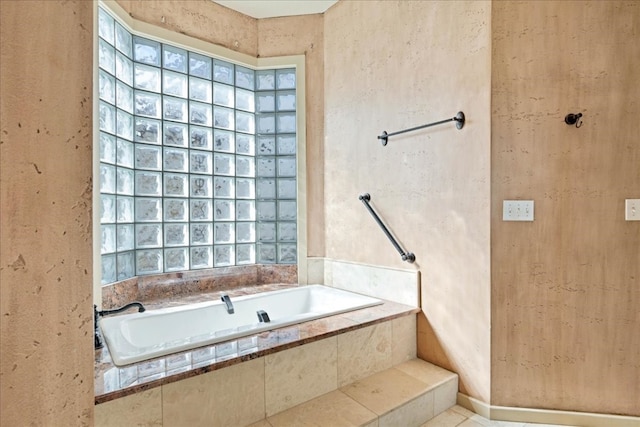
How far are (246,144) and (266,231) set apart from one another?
77 cm

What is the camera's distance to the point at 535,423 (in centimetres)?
176

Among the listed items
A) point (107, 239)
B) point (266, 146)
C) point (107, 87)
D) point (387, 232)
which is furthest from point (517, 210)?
point (107, 87)

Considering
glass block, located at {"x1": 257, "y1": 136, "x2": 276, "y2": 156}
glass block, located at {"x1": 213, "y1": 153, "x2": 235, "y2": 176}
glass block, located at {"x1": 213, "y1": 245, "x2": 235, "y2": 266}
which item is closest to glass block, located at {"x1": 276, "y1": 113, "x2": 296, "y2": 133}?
glass block, located at {"x1": 257, "y1": 136, "x2": 276, "y2": 156}

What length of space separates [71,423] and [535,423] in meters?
2.09

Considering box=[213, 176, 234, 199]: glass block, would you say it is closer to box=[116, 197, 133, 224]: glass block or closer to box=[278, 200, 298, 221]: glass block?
box=[278, 200, 298, 221]: glass block

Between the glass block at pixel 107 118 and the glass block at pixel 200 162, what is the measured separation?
1.88ft

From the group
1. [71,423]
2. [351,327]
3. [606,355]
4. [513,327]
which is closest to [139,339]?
[351,327]

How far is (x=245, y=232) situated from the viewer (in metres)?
2.90

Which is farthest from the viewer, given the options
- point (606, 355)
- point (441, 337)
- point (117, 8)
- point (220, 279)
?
point (220, 279)

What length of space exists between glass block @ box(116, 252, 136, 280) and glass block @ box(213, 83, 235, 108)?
1344mm

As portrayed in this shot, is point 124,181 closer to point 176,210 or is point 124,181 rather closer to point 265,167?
point 176,210

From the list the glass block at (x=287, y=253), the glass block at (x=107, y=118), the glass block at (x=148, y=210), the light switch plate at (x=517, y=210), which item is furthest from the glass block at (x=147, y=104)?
the light switch plate at (x=517, y=210)

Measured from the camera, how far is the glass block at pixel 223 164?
2.75 m

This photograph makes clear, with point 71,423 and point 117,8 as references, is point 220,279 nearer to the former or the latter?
point 117,8
